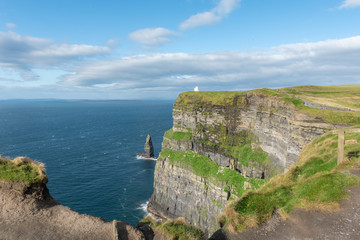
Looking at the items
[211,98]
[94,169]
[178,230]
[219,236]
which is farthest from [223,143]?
[94,169]

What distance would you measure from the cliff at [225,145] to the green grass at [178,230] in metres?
27.1

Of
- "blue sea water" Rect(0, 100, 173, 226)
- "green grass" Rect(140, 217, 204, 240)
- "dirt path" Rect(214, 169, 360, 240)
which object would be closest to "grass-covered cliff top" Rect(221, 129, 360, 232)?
"dirt path" Rect(214, 169, 360, 240)

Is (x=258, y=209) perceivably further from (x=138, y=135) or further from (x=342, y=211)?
(x=138, y=135)

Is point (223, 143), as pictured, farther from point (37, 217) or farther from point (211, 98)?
point (37, 217)

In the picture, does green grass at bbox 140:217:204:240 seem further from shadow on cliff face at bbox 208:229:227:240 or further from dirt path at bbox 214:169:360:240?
dirt path at bbox 214:169:360:240

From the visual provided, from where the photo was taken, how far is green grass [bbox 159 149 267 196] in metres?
37.2

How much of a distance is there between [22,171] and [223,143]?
51010 millimetres

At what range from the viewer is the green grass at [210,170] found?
37.2 metres

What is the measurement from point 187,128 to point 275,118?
29.4m

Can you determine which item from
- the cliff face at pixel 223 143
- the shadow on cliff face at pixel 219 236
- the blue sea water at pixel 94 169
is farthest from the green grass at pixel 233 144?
the shadow on cliff face at pixel 219 236

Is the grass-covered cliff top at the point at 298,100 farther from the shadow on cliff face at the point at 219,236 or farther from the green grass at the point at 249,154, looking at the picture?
the shadow on cliff face at the point at 219,236

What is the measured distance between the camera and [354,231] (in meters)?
8.98

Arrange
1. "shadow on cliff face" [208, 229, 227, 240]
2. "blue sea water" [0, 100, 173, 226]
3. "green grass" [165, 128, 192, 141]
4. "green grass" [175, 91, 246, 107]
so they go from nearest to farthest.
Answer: "shadow on cliff face" [208, 229, 227, 240], "blue sea water" [0, 100, 173, 226], "green grass" [175, 91, 246, 107], "green grass" [165, 128, 192, 141]

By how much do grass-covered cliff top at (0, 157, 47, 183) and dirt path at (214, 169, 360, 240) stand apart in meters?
12.8
